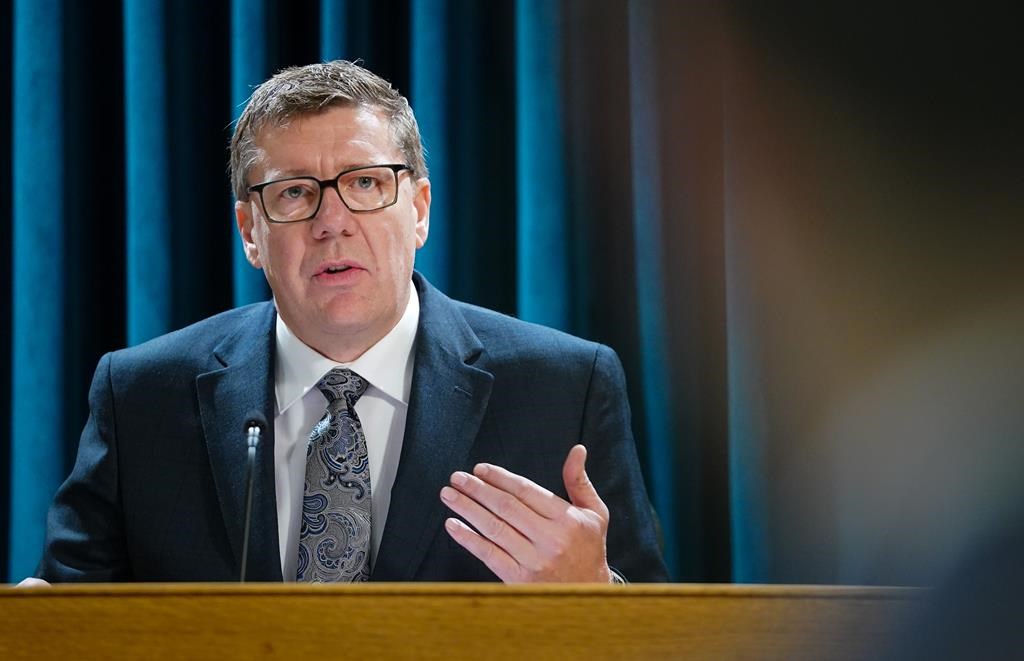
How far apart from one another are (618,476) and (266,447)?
0.53 meters

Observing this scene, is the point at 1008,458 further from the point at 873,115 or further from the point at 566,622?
the point at 566,622

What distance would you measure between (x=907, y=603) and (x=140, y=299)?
6.59ft

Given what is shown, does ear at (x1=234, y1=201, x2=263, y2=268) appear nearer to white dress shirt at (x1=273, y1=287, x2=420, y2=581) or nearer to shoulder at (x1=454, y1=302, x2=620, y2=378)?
white dress shirt at (x1=273, y1=287, x2=420, y2=581)

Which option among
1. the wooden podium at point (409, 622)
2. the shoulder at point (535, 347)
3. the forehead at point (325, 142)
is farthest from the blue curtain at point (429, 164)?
the wooden podium at point (409, 622)

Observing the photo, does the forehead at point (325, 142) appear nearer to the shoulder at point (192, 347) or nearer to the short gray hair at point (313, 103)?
the short gray hair at point (313, 103)

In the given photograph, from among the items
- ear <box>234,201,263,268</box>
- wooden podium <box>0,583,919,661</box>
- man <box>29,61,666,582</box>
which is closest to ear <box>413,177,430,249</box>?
man <box>29,61,666,582</box>

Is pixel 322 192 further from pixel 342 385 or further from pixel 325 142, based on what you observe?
pixel 342 385

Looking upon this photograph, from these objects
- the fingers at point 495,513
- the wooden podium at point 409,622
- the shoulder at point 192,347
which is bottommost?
the fingers at point 495,513

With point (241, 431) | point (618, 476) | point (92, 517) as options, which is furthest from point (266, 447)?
point (618, 476)

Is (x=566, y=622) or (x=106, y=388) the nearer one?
(x=566, y=622)

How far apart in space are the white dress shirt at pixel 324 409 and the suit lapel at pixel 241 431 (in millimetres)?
32

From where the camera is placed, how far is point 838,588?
0.84m

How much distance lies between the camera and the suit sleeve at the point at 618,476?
67.7 inches

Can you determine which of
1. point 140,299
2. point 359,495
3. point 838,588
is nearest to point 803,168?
point 838,588
